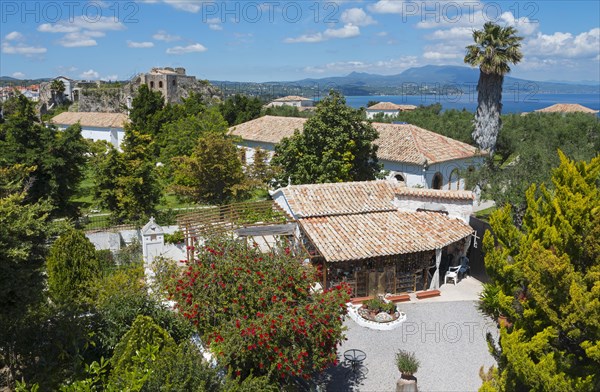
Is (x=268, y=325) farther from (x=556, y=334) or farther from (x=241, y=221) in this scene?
(x=241, y=221)

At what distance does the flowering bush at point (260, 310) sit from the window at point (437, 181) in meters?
22.2

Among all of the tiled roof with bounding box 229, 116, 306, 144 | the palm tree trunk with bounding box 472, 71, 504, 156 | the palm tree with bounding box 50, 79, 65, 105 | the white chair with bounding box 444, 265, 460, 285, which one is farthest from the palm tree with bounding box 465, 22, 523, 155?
the palm tree with bounding box 50, 79, 65, 105

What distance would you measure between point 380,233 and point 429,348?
207 inches

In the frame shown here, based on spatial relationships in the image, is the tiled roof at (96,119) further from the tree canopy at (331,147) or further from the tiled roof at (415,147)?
the tree canopy at (331,147)

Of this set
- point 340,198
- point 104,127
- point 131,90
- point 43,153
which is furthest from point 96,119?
point 340,198

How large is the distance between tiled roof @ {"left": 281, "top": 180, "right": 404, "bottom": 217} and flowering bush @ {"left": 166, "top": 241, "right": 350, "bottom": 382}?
8.96m

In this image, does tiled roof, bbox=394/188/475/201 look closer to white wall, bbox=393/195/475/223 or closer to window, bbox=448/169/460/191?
white wall, bbox=393/195/475/223

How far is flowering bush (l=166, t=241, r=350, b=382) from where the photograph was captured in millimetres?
9539

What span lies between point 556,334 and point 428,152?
24.0 metres

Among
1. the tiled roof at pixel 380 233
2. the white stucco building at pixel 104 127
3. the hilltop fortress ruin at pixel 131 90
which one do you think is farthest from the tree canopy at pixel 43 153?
the hilltop fortress ruin at pixel 131 90

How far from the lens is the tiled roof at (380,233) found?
17.6m

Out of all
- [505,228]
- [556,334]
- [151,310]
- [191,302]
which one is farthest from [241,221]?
[556,334]

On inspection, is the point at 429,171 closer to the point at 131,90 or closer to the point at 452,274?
the point at 452,274

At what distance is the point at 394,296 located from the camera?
1814 centimetres
